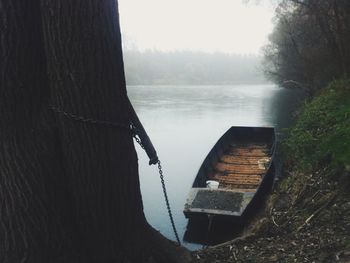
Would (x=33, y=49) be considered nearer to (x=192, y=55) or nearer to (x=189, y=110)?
(x=189, y=110)

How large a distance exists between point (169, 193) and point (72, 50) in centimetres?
1094

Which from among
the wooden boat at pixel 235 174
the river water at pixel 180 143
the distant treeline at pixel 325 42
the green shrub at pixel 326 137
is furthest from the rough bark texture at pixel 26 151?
the distant treeline at pixel 325 42

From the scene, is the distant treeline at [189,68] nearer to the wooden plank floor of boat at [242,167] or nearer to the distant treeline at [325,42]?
the distant treeline at [325,42]

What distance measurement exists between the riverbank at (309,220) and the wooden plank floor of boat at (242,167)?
1828 mm

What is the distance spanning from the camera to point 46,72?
3.22 metres

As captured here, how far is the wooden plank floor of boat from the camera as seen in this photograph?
1134cm

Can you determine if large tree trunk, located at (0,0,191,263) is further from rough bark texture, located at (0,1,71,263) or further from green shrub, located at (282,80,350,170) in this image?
green shrub, located at (282,80,350,170)

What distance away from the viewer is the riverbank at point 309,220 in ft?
14.0

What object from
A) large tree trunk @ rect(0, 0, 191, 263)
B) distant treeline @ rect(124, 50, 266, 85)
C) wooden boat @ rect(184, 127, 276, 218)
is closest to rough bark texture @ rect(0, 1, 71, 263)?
large tree trunk @ rect(0, 0, 191, 263)

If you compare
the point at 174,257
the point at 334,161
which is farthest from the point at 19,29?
the point at 334,161

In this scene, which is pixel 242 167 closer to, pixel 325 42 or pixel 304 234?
pixel 304 234

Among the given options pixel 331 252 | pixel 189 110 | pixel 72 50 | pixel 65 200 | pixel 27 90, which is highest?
pixel 72 50

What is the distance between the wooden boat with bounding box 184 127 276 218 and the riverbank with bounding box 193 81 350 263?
1030 mm

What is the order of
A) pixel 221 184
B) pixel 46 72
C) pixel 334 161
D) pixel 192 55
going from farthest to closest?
pixel 192 55, pixel 221 184, pixel 334 161, pixel 46 72
